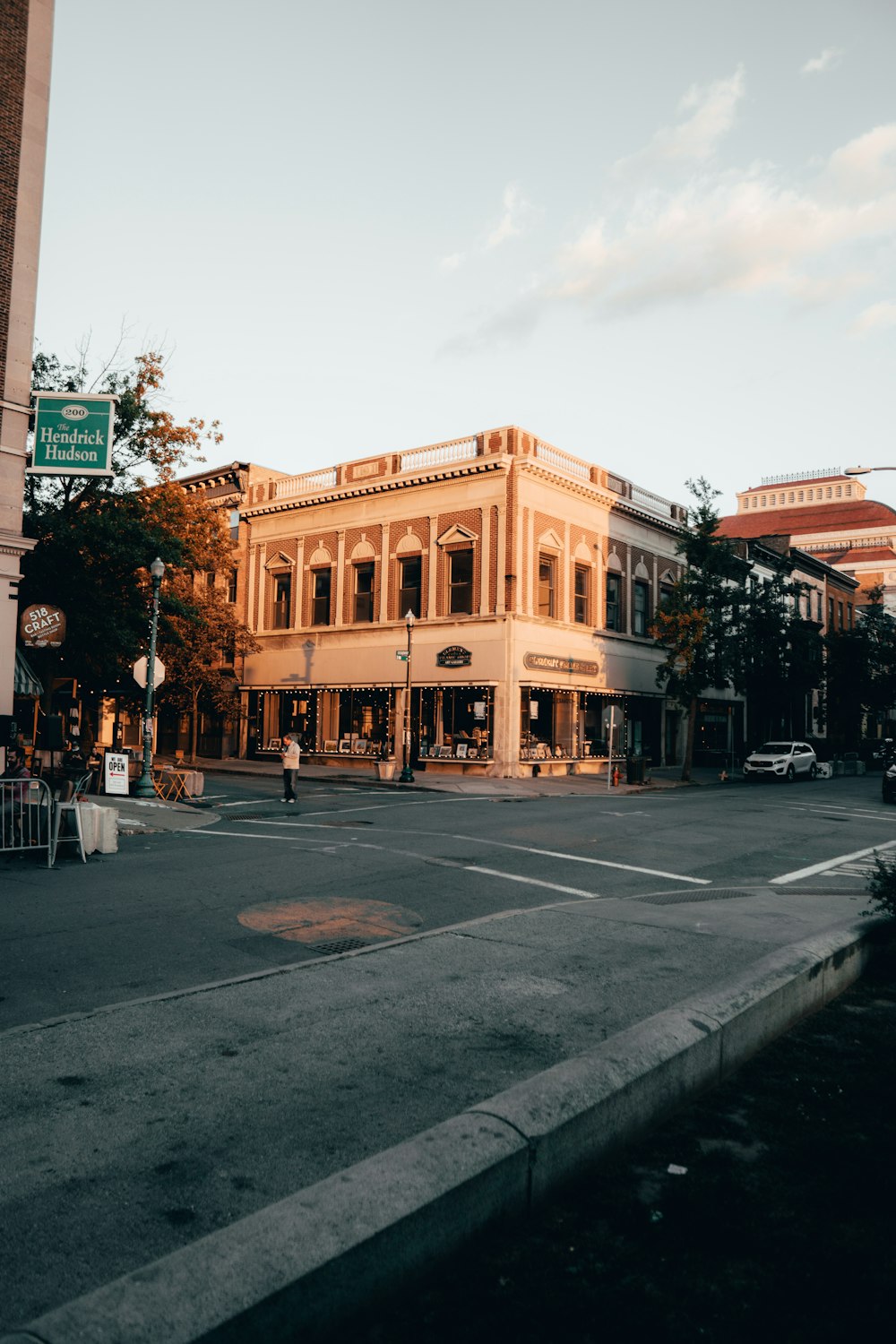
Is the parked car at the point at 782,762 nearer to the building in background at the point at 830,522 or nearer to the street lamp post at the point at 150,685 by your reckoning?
the street lamp post at the point at 150,685

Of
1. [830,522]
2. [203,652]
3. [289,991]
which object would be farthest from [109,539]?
[830,522]

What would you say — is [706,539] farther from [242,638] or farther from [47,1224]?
[47,1224]

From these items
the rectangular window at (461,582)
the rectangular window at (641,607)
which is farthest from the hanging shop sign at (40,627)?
the rectangular window at (641,607)

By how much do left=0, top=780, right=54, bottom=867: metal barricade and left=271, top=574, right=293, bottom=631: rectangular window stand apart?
30936 millimetres

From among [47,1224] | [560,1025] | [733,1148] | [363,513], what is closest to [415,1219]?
[47,1224]

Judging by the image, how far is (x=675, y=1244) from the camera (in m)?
3.38

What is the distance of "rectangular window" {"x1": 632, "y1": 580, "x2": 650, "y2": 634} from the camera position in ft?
145

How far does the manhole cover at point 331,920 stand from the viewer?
8.45 meters

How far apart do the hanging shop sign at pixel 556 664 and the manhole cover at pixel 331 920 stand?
2636 centimetres

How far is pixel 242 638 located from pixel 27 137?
2351 cm

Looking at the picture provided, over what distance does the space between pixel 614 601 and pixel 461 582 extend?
8.80m

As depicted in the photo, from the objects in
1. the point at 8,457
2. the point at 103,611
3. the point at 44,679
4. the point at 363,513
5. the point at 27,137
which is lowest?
the point at 44,679

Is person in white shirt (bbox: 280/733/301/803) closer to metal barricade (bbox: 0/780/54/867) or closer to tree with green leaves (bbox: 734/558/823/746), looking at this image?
metal barricade (bbox: 0/780/54/867)

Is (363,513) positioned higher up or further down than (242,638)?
higher up
